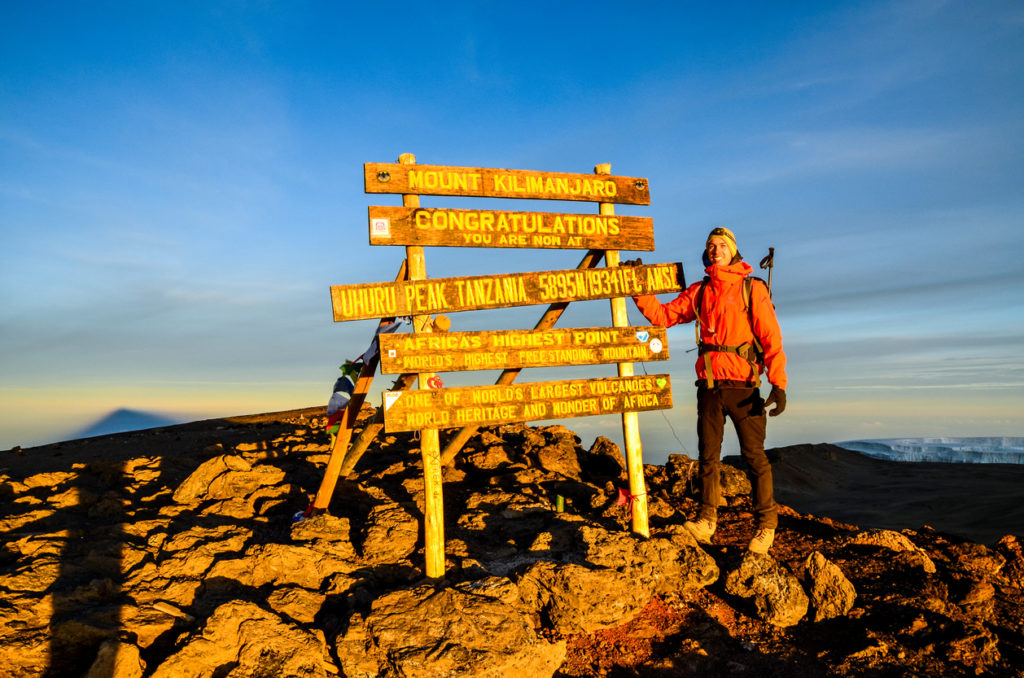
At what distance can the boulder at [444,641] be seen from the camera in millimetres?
4098

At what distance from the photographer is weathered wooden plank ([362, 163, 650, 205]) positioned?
5504 millimetres

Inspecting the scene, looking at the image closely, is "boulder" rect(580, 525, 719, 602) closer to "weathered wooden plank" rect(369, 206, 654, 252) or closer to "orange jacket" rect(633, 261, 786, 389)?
"orange jacket" rect(633, 261, 786, 389)

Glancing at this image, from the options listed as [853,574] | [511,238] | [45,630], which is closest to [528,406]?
[511,238]

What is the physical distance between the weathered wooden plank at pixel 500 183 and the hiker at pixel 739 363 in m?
1.11

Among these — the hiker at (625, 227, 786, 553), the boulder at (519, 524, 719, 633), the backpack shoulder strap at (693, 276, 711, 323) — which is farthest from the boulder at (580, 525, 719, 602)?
the backpack shoulder strap at (693, 276, 711, 323)

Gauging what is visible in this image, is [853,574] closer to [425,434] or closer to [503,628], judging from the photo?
[503,628]

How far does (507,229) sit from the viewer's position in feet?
19.2

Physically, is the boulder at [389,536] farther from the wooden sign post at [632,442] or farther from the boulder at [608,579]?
the wooden sign post at [632,442]

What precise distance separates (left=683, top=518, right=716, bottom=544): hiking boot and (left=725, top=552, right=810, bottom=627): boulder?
2.53 feet

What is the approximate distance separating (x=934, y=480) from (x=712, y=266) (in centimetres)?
1051

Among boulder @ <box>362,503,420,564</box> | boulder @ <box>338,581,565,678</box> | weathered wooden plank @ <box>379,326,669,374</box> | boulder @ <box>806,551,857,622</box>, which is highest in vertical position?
weathered wooden plank @ <box>379,326,669,374</box>

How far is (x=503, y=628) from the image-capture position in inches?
172

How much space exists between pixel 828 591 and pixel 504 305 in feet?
12.4

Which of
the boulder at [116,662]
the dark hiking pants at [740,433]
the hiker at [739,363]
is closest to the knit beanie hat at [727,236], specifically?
the hiker at [739,363]
